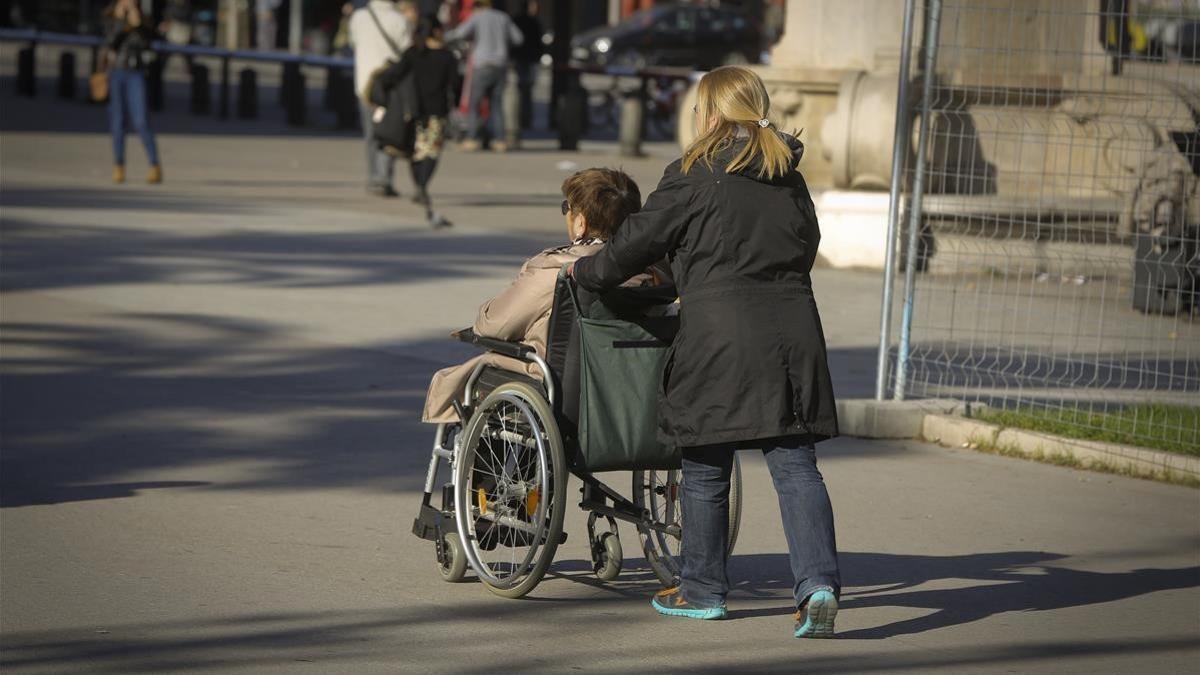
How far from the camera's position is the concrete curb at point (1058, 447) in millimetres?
→ 7996

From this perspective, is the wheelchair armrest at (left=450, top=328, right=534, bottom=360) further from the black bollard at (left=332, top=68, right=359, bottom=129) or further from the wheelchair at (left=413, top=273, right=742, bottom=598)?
the black bollard at (left=332, top=68, right=359, bottom=129)

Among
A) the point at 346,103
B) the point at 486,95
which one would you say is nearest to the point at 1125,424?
the point at 486,95

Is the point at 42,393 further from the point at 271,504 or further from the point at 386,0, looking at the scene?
the point at 386,0

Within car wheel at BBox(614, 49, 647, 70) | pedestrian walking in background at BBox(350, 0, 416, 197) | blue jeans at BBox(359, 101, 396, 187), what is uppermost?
car wheel at BBox(614, 49, 647, 70)

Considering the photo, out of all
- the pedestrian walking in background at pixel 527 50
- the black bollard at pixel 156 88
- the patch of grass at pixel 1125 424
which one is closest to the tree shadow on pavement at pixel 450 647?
the patch of grass at pixel 1125 424

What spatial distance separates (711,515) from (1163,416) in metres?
3.85

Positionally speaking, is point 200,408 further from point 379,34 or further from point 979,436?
point 379,34

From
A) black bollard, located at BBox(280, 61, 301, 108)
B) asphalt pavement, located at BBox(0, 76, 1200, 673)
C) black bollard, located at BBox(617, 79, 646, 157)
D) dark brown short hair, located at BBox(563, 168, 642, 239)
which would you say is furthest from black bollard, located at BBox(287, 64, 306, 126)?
dark brown short hair, located at BBox(563, 168, 642, 239)

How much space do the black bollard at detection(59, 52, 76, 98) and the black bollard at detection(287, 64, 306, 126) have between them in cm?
512

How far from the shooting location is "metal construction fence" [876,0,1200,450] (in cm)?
880

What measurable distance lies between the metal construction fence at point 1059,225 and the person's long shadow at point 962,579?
6.37ft

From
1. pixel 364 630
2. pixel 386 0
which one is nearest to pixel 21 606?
pixel 364 630

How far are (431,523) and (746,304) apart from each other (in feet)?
4.74

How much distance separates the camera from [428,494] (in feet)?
19.9
